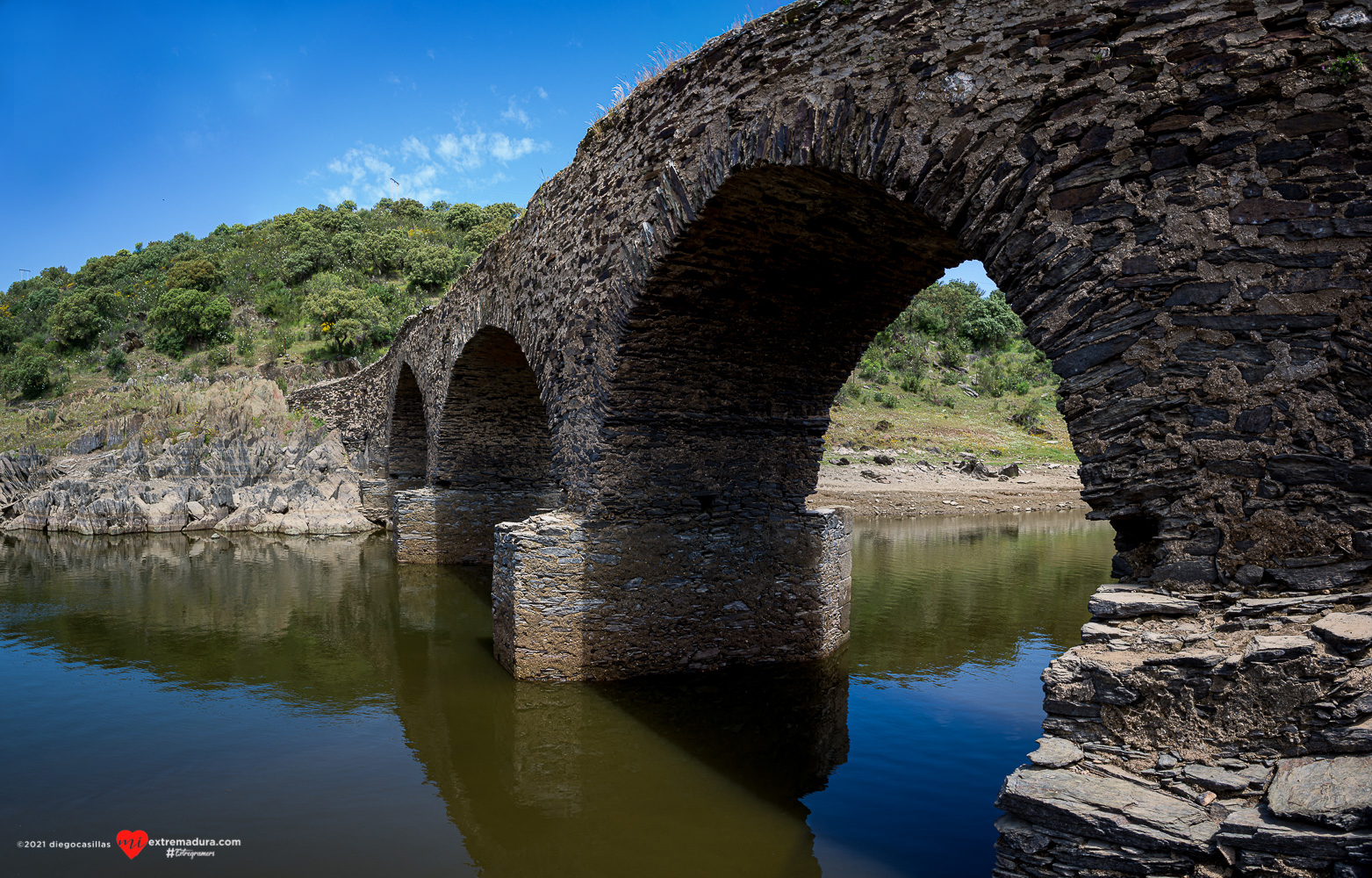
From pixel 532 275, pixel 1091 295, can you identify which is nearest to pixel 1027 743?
pixel 1091 295

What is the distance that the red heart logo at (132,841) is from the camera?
4363 millimetres

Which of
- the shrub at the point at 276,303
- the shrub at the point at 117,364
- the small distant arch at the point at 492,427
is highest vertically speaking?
the shrub at the point at 276,303

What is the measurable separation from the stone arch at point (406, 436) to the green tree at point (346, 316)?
48.5 feet

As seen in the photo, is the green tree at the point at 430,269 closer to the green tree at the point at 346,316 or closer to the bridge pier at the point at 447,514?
the green tree at the point at 346,316

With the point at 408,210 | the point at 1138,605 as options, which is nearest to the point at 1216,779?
the point at 1138,605

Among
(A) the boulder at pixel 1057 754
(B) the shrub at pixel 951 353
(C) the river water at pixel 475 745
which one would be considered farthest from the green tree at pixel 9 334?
(A) the boulder at pixel 1057 754

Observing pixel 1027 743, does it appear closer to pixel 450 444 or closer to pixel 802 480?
pixel 802 480

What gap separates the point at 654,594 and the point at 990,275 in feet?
14.7

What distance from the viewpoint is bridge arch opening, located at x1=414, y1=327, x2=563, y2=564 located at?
12.1 metres

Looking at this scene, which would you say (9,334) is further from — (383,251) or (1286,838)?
(1286,838)

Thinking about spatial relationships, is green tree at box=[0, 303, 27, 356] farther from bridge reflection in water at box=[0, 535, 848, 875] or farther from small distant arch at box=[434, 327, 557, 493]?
small distant arch at box=[434, 327, 557, 493]

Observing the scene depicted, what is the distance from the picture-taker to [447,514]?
13531 mm

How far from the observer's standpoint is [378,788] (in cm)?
523

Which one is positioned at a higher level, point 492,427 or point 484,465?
point 492,427
